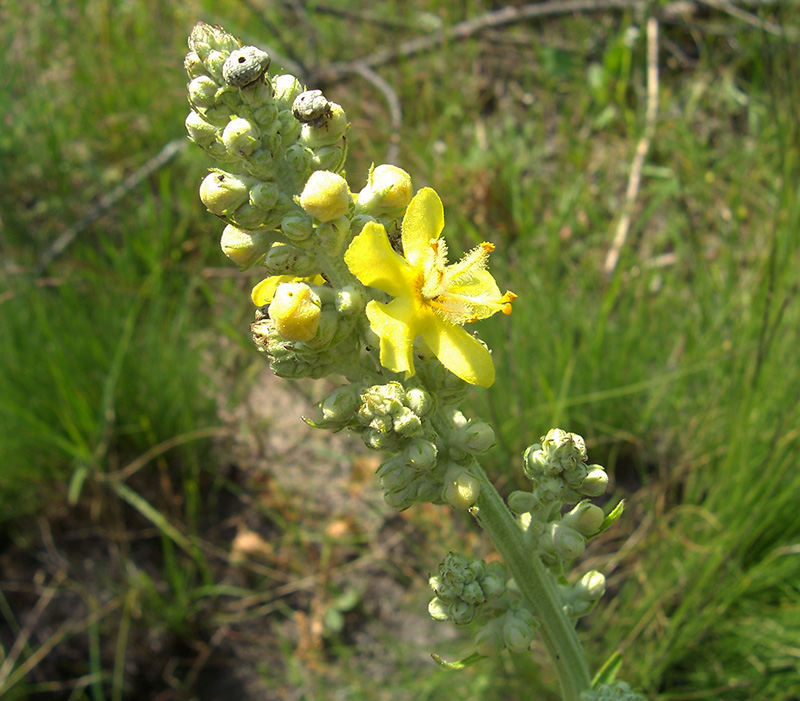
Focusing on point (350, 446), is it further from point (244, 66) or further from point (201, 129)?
point (244, 66)

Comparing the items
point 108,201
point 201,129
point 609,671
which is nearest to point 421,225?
point 201,129

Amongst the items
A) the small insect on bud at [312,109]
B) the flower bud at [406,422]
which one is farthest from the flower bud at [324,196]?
the flower bud at [406,422]

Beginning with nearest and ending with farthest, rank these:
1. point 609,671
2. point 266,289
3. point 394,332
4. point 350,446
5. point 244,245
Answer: point 394,332, point 244,245, point 266,289, point 609,671, point 350,446

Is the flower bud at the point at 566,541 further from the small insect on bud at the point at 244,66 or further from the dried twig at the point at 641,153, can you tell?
the dried twig at the point at 641,153

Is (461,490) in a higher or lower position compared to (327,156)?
lower

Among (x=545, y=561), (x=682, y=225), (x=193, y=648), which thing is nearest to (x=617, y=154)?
(x=682, y=225)

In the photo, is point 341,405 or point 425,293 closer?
point 341,405

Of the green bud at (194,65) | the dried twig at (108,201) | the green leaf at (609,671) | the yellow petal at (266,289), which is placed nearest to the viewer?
the green bud at (194,65)
